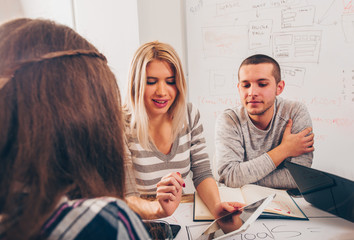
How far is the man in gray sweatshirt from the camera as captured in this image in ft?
3.63

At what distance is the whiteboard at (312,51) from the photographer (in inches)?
52.4

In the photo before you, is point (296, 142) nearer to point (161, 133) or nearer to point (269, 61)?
point (269, 61)

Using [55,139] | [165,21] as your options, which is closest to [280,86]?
[165,21]

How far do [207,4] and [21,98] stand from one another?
145cm

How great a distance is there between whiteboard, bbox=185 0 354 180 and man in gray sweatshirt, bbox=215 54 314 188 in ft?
0.48

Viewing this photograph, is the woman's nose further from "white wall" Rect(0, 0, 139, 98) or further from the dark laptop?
"white wall" Rect(0, 0, 139, 98)

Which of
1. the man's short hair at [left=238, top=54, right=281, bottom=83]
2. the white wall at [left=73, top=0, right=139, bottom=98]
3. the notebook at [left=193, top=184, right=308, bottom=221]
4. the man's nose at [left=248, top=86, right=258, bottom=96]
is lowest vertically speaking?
the notebook at [left=193, top=184, right=308, bottom=221]

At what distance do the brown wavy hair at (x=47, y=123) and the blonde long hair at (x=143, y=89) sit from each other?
558 millimetres

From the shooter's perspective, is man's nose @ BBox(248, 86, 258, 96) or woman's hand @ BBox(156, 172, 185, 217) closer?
woman's hand @ BBox(156, 172, 185, 217)

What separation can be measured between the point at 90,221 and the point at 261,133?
3.45 ft

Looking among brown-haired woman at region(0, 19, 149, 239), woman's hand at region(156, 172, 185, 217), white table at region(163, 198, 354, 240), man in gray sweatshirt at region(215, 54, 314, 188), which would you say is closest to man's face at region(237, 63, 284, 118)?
man in gray sweatshirt at region(215, 54, 314, 188)

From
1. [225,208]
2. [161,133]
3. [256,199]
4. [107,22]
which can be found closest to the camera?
[225,208]

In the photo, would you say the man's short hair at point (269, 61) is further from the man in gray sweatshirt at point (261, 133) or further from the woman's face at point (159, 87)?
the woman's face at point (159, 87)

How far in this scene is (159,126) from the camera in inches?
43.3
